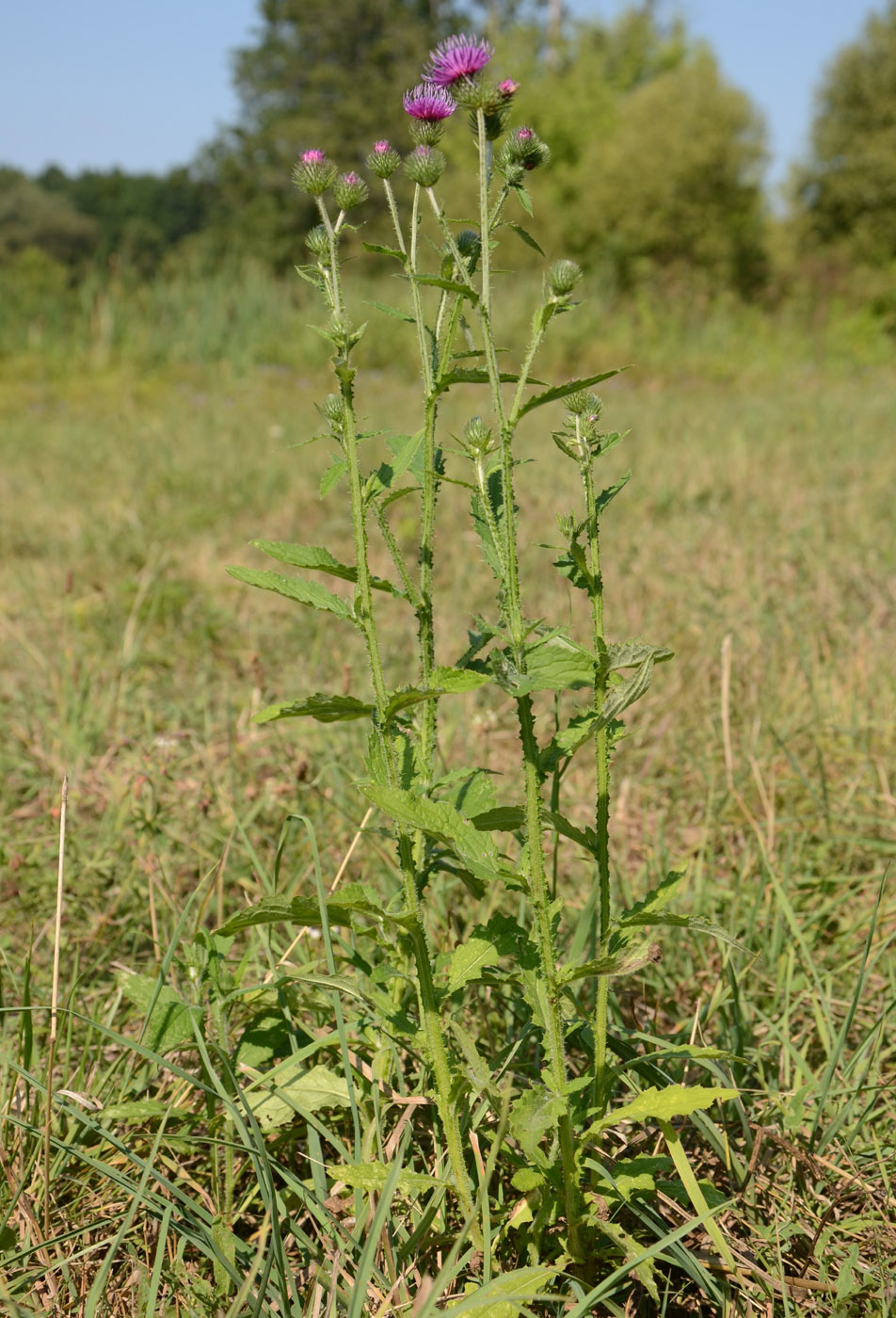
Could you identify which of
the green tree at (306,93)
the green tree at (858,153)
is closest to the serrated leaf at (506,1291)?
the green tree at (858,153)

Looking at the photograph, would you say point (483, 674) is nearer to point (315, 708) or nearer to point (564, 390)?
point (315, 708)

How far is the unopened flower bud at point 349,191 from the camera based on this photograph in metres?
0.96

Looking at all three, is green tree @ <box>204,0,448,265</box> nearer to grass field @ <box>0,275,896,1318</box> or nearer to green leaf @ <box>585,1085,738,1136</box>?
grass field @ <box>0,275,896,1318</box>

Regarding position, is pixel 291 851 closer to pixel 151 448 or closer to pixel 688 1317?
pixel 688 1317

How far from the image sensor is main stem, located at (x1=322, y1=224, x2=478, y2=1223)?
963 millimetres

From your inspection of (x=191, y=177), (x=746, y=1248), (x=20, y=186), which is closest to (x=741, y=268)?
(x=746, y=1248)

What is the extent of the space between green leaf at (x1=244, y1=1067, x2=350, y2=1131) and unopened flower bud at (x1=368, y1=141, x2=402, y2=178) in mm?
957

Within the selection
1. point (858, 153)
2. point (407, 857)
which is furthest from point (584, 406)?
point (858, 153)

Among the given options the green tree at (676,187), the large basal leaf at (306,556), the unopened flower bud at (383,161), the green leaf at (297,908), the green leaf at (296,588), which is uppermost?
the green tree at (676,187)

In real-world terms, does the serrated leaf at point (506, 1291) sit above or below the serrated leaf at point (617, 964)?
below

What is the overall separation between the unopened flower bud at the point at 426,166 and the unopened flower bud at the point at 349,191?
6 centimetres

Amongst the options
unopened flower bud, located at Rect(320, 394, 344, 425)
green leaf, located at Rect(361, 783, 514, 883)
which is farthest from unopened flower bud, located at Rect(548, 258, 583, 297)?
green leaf, located at Rect(361, 783, 514, 883)

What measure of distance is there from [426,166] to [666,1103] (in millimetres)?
894

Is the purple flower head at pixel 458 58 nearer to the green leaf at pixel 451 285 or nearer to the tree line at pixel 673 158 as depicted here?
the green leaf at pixel 451 285
